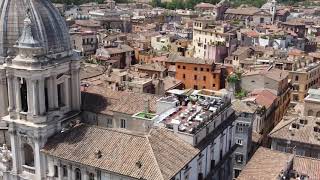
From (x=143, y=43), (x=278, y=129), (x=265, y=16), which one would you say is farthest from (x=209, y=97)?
(x=265, y=16)

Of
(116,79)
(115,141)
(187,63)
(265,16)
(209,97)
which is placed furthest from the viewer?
(265,16)

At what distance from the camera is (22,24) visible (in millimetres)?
50156

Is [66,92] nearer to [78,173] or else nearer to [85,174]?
[78,173]

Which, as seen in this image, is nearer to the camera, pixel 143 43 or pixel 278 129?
pixel 278 129

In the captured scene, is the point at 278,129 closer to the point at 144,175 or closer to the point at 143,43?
the point at 144,175

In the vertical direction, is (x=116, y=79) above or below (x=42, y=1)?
below

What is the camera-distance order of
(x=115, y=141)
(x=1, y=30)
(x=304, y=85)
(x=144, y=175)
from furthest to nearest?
1. (x=304, y=85)
2. (x=1, y=30)
3. (x=115, y=141)
4. (x=144, y=175)

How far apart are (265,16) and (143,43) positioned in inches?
3333

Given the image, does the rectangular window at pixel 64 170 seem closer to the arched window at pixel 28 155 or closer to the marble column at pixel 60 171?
the marble column at pixel 60 171

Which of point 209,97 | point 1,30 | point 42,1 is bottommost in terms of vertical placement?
point 209,97

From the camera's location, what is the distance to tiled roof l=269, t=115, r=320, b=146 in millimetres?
54781

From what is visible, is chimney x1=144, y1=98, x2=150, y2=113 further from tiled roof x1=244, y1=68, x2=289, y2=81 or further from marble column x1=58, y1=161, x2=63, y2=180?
tiled roof x1=244, y1=68, x2=289, y2=81

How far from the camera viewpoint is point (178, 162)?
41688 millimetres

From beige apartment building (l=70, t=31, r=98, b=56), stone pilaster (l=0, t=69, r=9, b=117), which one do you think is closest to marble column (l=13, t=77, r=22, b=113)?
stone pilaster (l=0, t=69, r=9, b=117)
